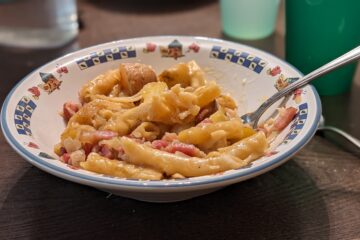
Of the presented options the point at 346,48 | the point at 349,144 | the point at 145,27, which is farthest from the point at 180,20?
the point at 349,144

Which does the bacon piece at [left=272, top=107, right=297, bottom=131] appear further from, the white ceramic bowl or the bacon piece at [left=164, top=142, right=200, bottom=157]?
the bacon piece at [left=164, top=142, right=200, bottom=157]

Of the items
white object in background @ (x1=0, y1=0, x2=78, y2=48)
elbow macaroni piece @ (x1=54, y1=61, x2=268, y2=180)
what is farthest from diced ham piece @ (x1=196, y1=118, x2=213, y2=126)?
white object in background @ (x1=0, y1=0, x2=78, y2=48)

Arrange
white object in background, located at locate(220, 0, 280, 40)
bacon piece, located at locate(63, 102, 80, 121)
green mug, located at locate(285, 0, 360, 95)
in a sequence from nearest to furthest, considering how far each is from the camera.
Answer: bacon piece, located at locate(63, 102, 80, 121)
green mug, located at locate(285, 0, 360, 95)
white object in background, located at locate(220, 0, 280, 40)

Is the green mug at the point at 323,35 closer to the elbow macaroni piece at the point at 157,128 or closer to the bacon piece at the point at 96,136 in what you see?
the elbow macaroni piece at the point at 157,128

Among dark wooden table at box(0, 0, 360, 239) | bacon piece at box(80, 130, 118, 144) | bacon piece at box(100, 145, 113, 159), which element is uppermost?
bacon piece at box(80, 130, 118, 144)

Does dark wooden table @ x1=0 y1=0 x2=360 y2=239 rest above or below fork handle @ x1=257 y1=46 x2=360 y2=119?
below

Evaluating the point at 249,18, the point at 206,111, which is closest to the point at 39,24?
the point at 249,18

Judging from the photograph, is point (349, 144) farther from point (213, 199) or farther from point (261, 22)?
point (261, 22)
